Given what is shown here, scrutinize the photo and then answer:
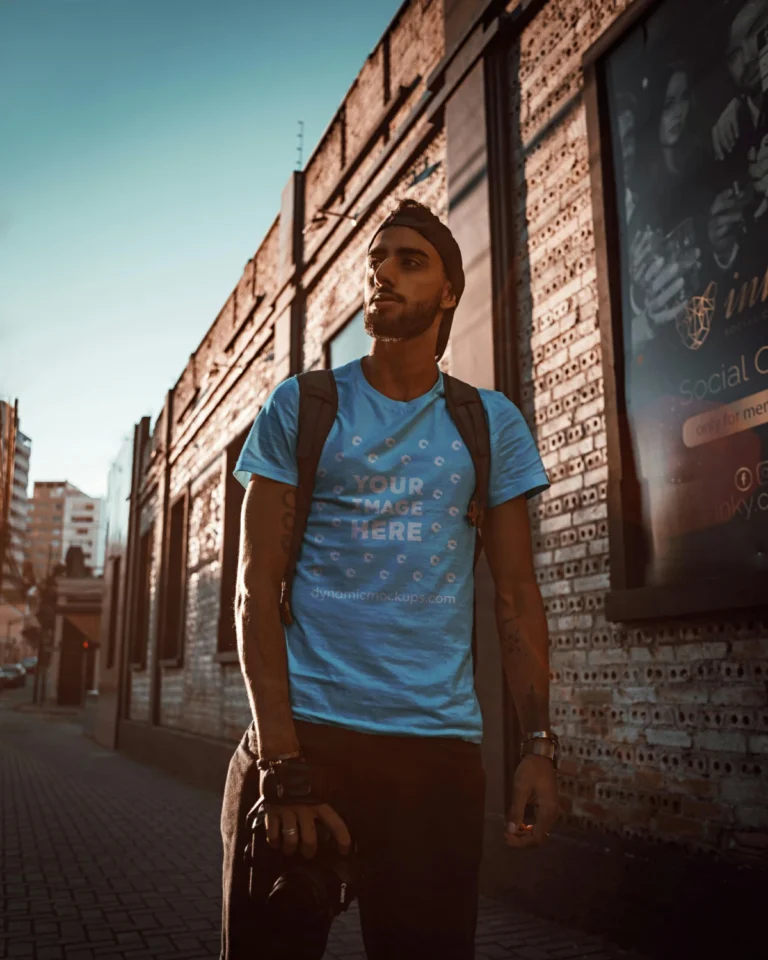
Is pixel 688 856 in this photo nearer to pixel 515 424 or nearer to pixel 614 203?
pixel 515 424

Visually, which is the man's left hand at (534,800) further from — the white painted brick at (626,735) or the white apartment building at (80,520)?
the white apartment building at (80,520)

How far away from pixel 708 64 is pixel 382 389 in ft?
10.2

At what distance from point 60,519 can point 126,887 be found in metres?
159

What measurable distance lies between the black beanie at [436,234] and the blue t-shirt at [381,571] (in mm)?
284

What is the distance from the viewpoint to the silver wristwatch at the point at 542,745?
164 centimetres

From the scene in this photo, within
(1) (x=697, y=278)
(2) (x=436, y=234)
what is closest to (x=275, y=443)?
(2) (x=436, y=234)

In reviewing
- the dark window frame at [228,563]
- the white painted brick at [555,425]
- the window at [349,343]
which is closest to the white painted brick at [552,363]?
the white painted brick at [555,425]

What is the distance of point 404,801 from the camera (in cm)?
148

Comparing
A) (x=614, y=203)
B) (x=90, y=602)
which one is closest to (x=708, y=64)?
(x=614, y=203)

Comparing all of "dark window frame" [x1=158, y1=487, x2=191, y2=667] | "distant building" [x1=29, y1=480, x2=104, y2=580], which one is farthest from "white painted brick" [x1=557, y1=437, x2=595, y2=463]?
"distant building" [x1=29, y1=480, x2=104, y2=580]

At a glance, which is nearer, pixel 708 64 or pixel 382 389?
pixel 382 389

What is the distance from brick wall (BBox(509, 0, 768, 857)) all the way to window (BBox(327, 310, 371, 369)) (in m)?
2.58

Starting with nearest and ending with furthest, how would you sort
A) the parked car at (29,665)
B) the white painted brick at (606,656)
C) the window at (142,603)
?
the white painted brick at (606,656) < the window at (142,603) < the parked car at (29,665)

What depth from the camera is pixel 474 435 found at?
1.74 meters
